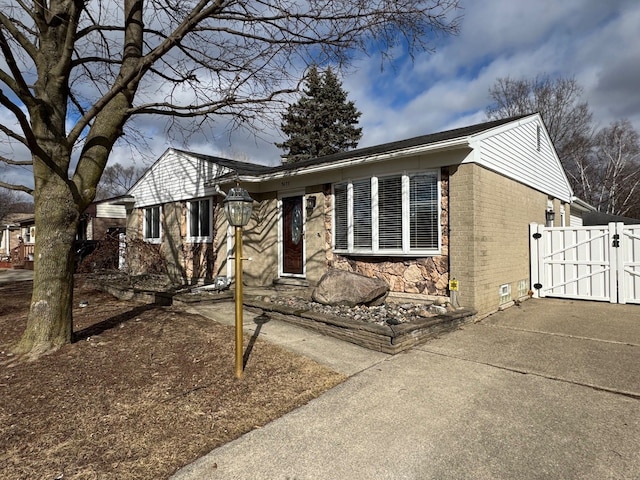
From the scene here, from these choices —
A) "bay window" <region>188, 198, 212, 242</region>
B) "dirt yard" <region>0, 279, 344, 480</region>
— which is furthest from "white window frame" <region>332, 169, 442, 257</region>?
"bay window" <region>188, 198, 212, 242</region>

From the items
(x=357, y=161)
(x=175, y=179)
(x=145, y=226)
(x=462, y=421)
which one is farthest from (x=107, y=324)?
(x=145, y=226)

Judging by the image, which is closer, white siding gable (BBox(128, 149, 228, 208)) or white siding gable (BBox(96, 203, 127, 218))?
white siding gable (BBox(128, 149, 228, 208))

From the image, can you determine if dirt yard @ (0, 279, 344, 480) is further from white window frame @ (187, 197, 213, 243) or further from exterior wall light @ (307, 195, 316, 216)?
white window frame @ (187, 197, 213, 243)

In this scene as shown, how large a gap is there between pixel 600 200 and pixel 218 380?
1130 inches

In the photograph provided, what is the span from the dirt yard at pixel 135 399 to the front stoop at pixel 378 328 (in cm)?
94

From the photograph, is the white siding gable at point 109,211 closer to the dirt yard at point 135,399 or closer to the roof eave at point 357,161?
the roof eave at point 357,161

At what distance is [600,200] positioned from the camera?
24172 millimetres

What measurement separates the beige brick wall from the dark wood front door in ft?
12.3

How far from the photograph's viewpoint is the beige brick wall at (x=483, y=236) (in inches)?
236

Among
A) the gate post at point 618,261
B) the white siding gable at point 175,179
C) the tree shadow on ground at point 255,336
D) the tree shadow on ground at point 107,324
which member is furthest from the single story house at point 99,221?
the gate post at point 618,261

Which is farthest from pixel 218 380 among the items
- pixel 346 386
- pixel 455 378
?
pixel 455 378

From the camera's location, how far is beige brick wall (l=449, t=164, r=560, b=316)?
600cm

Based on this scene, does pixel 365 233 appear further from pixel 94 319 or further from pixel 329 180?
pixel 94 319

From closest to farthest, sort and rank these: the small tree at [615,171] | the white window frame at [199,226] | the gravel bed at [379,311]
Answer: the gravel bed at [379,311], the white window frame at [199,226], the small tree at [615,171]
